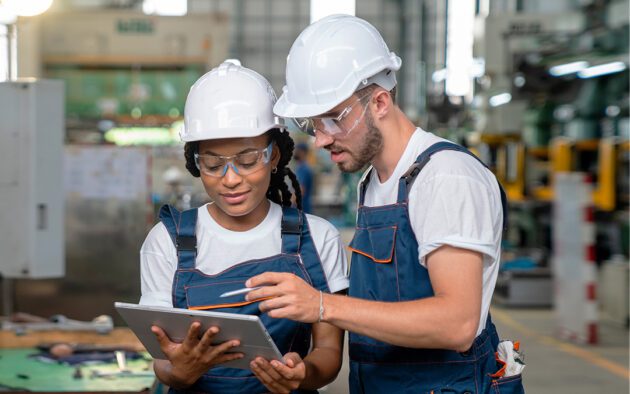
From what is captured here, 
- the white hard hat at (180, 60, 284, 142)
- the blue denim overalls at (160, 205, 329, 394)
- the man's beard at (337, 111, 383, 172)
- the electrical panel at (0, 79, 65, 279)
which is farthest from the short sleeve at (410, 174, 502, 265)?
the electrical panel at (0, 79, 65, 279)

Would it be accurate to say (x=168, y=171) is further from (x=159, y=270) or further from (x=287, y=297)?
(x=287, y=297)

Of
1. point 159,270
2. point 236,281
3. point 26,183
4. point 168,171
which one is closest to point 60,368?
point 26,183

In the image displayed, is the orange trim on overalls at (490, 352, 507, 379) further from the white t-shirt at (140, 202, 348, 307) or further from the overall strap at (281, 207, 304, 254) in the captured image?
the overall strap at (281, 207, 304, 254)

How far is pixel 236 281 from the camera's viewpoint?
228 centimetres

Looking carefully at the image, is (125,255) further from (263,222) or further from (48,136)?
(263,222)

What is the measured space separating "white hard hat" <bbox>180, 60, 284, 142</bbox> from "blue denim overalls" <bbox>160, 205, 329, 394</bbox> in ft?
0.71

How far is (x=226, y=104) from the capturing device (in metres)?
2.38

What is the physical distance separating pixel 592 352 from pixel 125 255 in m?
3.44

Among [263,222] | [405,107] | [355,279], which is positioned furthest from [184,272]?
[405,107]

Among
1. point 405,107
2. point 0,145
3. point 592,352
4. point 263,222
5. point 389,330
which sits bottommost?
point 592,352

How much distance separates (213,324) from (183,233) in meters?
0.34

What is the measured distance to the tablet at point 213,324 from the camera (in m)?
1.99

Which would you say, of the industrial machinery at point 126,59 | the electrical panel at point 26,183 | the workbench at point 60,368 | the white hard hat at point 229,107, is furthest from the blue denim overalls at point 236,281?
the industrial machinery at point 126,59

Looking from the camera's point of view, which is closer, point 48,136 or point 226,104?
point 226,104
